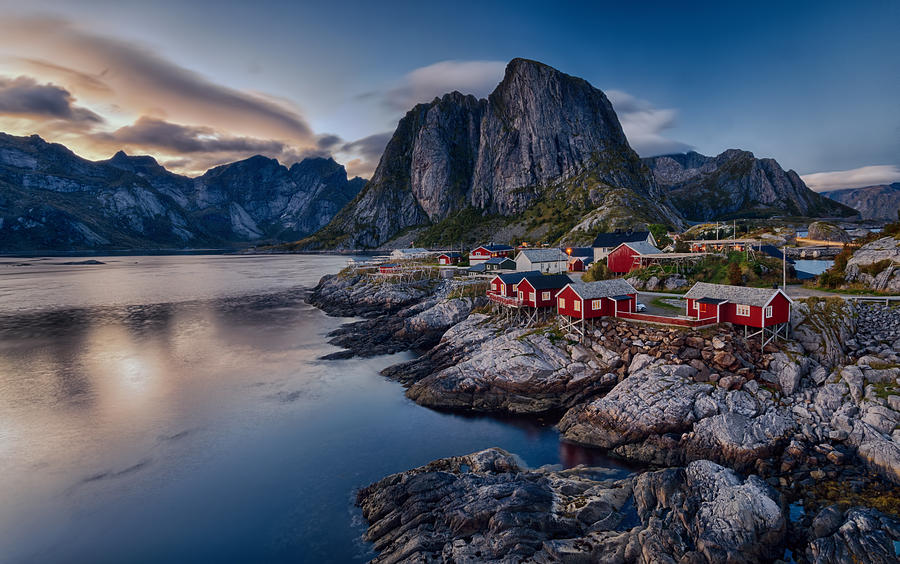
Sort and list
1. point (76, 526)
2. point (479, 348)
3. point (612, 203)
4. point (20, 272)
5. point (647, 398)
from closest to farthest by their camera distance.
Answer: point (76, 526), point (647, 398), point (479, 348), point (612, 203), point (20, 272)

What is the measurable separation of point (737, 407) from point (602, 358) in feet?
34.4

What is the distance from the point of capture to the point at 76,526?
21641 mm

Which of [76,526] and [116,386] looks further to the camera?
[116,386]

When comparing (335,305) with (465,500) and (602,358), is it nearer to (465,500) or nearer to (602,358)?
(602,358)

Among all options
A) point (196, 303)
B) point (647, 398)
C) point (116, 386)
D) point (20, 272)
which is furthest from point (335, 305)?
point (20, 272)

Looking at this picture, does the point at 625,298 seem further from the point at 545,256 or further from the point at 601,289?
the point at 545,256

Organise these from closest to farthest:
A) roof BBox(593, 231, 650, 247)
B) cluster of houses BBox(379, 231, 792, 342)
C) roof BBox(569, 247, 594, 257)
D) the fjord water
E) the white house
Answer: the fjord water < cluster of houses BBox(379, 231, 792, 342) < roof BBox(593, 231, 650, 247) < the white house < roof BBox(569, 247, 594, 257)

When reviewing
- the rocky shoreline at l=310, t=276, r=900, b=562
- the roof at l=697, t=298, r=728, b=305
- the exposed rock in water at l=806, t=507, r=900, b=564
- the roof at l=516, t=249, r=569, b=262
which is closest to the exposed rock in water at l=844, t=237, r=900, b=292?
the rocky shoreline at l=310, t=276, r=900, b=562

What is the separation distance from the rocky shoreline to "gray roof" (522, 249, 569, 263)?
3146 centimetres

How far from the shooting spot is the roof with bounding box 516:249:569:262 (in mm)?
72912

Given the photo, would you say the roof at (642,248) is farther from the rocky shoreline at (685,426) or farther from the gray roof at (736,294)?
the rocky shoreline at (685,426)

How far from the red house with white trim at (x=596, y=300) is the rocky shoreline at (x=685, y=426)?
5.73 ft

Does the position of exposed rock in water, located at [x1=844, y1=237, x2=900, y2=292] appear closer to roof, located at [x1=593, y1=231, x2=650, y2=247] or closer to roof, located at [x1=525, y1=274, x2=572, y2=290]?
roof, located at [x1=525, y1=274, x2=572, y2=290]

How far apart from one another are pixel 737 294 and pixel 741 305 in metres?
1.02
